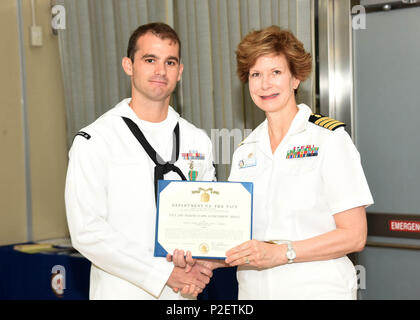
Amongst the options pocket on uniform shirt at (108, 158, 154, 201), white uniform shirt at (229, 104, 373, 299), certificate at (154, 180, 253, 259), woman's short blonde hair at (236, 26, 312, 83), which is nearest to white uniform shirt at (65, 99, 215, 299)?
pocket on uniform shirt at (108, 158, 154, 201)

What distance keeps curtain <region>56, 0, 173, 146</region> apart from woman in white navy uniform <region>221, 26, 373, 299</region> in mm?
1803

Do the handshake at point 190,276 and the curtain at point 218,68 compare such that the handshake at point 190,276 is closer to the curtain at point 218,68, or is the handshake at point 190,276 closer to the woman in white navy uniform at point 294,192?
the woman in white navy uniform at point 294,192

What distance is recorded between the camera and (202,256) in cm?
186

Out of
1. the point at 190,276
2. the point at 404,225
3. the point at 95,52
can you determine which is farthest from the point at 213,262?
the point at 95,52

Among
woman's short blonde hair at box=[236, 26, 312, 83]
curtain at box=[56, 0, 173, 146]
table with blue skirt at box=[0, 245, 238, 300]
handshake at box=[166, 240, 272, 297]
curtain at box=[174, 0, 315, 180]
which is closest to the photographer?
handshake at box=[166, 240, 272, 297]

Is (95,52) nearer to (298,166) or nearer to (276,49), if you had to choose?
(276,49)

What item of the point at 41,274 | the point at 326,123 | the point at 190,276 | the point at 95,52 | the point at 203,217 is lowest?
the point at 41,274

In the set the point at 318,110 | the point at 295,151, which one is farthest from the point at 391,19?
the point at 295,151

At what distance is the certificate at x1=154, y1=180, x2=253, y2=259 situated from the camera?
1835mm

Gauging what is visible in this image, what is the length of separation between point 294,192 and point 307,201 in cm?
6

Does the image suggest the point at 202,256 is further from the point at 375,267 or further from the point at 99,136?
the point at 375,267

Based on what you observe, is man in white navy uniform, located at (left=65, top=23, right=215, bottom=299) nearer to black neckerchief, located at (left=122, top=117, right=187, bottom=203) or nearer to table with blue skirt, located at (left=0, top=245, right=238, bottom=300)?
black neckerchief, located at (left=122, top=117, right=187, bottom=203)

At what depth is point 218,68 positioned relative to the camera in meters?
3.27
